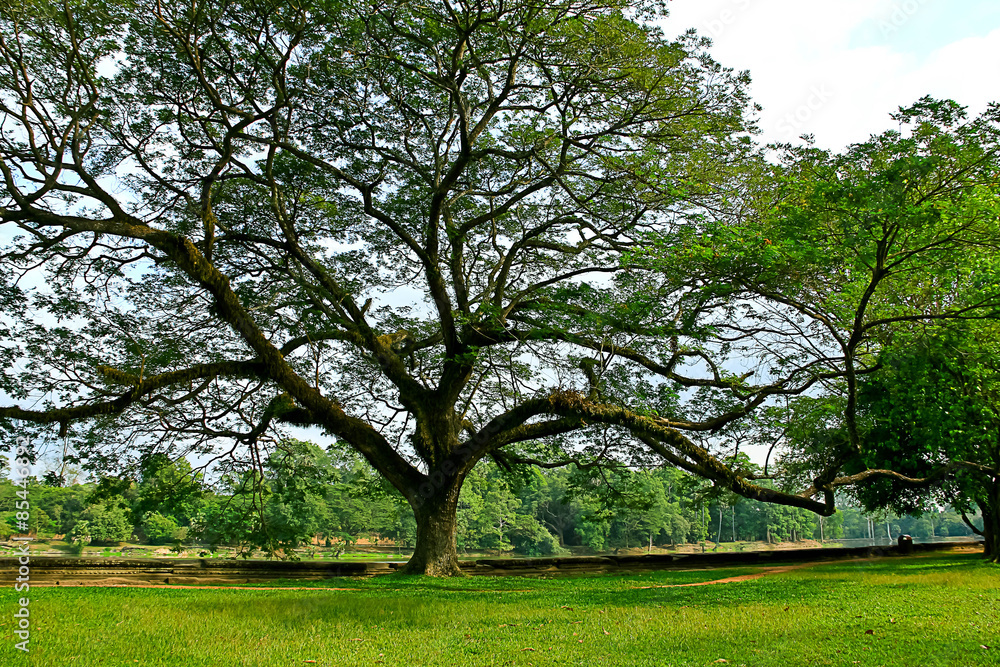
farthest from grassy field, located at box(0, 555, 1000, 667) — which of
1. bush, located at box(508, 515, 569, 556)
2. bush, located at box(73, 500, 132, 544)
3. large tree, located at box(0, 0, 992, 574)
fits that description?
bush, located at box(508, 515, 569, 556)

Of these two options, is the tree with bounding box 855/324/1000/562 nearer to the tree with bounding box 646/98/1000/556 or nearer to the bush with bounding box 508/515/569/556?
the tree with bounding box 646/98/1000/556

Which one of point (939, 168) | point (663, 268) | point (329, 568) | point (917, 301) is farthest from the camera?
point (329, 568)

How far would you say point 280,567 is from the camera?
46.2 feet

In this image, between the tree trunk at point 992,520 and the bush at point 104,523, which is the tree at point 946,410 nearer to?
the tree trunk at point 992,520

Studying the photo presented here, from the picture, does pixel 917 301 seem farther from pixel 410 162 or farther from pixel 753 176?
pixel 410 162

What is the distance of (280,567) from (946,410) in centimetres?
1479

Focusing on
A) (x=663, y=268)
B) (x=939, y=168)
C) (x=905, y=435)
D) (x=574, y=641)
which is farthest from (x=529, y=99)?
(x=905, y=435)

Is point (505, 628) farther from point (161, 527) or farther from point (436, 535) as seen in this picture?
point (161, 527)

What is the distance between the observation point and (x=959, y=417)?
525 inches

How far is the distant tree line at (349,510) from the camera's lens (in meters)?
12.7

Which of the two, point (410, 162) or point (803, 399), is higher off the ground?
point (410, 162)

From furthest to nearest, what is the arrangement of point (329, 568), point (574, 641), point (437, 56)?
point (329, 568), point (437, 56), point (574, 641)

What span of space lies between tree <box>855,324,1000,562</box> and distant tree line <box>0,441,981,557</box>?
471cm

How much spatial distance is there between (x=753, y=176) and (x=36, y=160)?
12.4m
